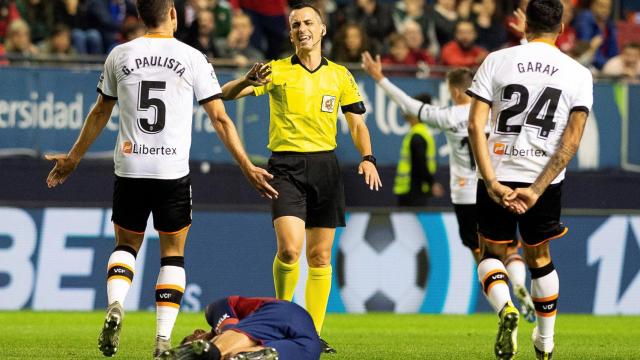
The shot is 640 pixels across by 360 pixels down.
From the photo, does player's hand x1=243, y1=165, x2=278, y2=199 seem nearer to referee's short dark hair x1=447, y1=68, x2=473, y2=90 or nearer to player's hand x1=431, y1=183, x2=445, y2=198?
referee's short dark hair x1=447, y1=68, x2=473, y2=90

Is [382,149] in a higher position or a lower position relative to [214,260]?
higher

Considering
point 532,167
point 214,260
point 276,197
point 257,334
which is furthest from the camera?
point 214,260

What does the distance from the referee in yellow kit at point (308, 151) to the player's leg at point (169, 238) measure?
1183 mm

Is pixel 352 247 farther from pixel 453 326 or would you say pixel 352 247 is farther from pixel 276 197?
pixel 276 197

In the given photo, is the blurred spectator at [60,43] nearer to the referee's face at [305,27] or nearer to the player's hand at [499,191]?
the referee's face at [305,27]

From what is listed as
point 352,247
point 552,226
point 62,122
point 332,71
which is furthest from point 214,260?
point 552,226

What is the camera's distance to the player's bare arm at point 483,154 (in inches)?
329

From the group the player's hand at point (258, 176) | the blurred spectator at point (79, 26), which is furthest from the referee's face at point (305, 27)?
the blurred spectator at point (79, 26)

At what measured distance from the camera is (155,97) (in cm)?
837

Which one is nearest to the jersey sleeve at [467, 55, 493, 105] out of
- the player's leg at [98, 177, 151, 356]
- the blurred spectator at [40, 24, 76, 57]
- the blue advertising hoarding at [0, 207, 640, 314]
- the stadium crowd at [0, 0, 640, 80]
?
the player's leg at [98, 177, 151, 356]

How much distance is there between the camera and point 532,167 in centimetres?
850

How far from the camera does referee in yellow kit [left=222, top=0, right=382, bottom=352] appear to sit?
966cm

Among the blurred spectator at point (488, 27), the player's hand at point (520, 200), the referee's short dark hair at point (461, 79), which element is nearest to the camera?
the player's hand at point (520, 200)

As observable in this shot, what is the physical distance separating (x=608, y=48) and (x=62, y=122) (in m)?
7.82
